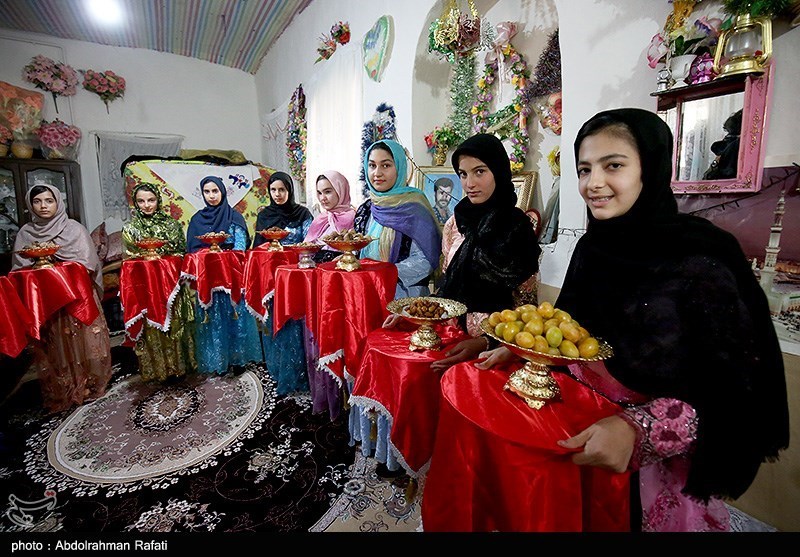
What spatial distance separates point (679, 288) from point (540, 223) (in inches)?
87.6

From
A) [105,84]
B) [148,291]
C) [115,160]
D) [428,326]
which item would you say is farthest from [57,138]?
[428,326]

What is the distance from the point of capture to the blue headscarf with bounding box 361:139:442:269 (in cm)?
248

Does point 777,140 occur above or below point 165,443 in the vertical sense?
above

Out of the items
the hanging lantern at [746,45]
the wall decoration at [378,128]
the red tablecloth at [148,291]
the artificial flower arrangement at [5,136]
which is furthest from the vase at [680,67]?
the artificial flower arrangement at [5,136]

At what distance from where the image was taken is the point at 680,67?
1769 mm

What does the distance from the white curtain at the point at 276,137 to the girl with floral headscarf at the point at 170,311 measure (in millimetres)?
3695

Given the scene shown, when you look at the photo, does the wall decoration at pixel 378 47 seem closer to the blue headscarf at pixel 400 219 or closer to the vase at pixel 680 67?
the blue headscarf at pixel 400 219

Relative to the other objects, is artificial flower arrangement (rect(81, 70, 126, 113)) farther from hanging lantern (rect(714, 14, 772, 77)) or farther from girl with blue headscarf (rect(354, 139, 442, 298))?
hanging lantern (rect(714, 14, 772, 77))

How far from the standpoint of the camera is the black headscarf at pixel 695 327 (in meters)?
0.87

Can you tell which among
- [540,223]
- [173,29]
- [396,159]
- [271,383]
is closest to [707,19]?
[540,223]

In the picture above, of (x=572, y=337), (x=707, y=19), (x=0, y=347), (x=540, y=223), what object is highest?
(x=707, y=19)

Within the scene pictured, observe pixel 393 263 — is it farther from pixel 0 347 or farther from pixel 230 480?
pixel 0 347

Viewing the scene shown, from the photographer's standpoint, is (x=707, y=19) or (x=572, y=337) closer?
(x=572, y=337)

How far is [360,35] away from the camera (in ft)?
14.4
